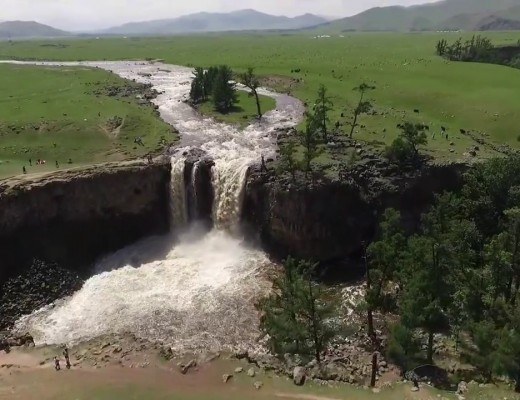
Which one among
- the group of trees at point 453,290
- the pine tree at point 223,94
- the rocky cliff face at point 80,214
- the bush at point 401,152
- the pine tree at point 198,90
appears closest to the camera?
the group of trees at point 453,290

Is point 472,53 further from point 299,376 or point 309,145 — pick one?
point 299,376

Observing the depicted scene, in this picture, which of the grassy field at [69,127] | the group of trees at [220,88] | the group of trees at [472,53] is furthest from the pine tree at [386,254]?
the group of trees at [472,53]

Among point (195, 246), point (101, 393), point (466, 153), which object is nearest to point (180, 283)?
point (195, 246)

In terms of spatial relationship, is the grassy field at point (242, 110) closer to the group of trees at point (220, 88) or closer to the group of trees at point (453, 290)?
the group of trees at point (220, 88)

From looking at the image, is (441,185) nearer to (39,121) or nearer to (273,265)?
(273,265)

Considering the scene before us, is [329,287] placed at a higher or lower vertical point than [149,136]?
lower
